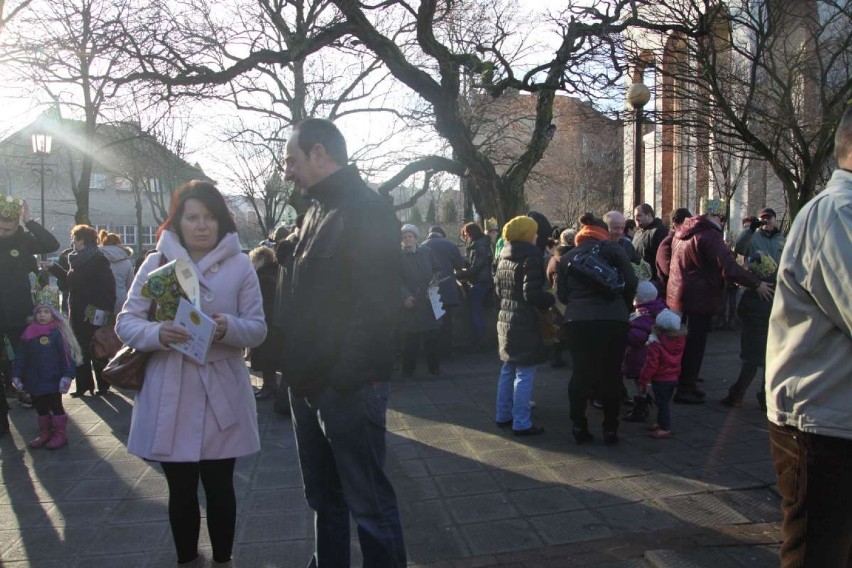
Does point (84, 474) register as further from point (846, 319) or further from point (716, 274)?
point (716, 274)

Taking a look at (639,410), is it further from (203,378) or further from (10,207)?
(10,207)

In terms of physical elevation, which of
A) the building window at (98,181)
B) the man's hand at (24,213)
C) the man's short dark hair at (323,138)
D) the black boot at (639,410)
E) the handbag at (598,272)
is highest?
the building window at (98,181)

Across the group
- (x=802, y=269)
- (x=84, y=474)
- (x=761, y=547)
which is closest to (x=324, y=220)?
(x=802, y=269)

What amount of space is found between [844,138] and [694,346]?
14.5ft

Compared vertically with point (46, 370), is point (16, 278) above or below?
above

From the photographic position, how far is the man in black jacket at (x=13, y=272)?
5.73 m

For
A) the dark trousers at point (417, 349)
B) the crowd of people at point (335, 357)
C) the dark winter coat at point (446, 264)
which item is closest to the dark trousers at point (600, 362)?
the crowd of people at point (335, 357)

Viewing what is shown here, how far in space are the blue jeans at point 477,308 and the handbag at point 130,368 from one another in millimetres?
6812

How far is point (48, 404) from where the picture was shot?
5629 mm

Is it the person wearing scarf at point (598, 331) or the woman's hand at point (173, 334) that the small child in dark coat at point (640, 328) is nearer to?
the person wearing scarf at point (598, 331)

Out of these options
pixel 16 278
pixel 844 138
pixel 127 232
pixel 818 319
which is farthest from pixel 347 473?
pixel 127 232

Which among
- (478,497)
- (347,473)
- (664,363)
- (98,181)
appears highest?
(98,181)

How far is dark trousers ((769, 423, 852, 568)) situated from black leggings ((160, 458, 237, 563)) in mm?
2207

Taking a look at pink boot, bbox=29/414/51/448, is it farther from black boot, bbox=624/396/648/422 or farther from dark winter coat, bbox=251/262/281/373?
black boot, bbox=624/396/648/422
